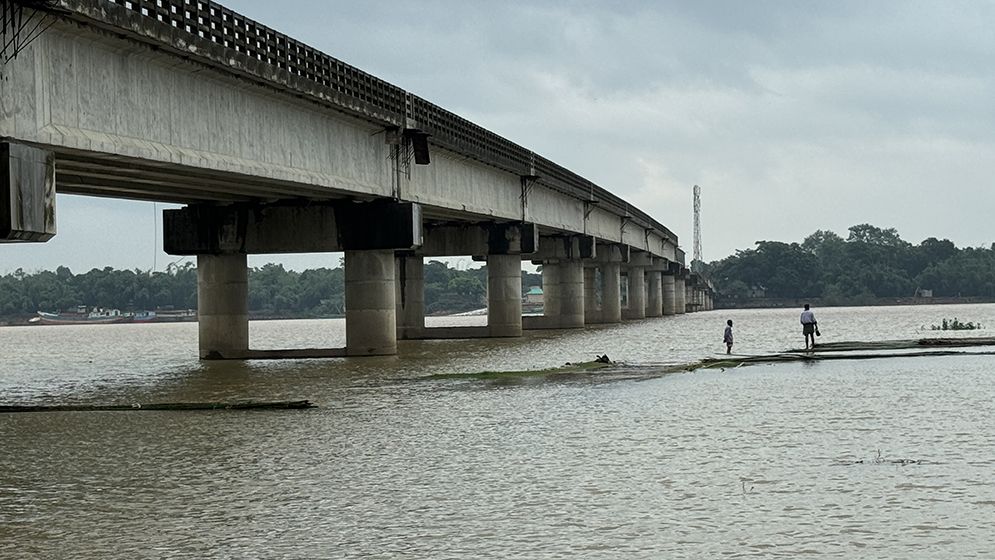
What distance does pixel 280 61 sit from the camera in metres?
36.1

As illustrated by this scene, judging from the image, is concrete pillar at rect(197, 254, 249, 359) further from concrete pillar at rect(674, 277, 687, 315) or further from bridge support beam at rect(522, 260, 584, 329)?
concrete pillar at rect(674, 277, 687, 315)

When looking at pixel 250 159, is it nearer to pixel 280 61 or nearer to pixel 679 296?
pixel 280 61

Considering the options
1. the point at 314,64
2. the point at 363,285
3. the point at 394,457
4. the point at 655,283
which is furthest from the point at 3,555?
the point at 655,283

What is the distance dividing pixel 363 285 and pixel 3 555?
37.0m

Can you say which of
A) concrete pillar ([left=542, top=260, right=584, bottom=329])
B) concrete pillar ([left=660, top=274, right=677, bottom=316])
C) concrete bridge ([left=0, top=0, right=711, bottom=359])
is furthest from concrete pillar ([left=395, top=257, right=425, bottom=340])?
concrete pillar ([left=660, top=274, right=677, bottom=316])

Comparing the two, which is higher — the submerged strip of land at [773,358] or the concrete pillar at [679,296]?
the concrete pillar at [679,296]

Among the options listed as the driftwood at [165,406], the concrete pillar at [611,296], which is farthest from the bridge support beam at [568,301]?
the driftwood at [165,406]

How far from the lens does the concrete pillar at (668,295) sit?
163125 millimetres

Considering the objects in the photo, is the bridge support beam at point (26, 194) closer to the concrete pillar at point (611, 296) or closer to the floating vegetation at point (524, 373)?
the floating vegetation at point (524, 373)

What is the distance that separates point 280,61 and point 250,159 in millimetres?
2831

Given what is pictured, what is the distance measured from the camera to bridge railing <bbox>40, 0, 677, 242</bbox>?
27703 mm

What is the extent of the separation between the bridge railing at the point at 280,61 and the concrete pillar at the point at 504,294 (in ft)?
34.8

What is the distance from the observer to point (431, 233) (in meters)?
73.2

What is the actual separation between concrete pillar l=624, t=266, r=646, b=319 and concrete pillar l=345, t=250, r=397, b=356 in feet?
256
